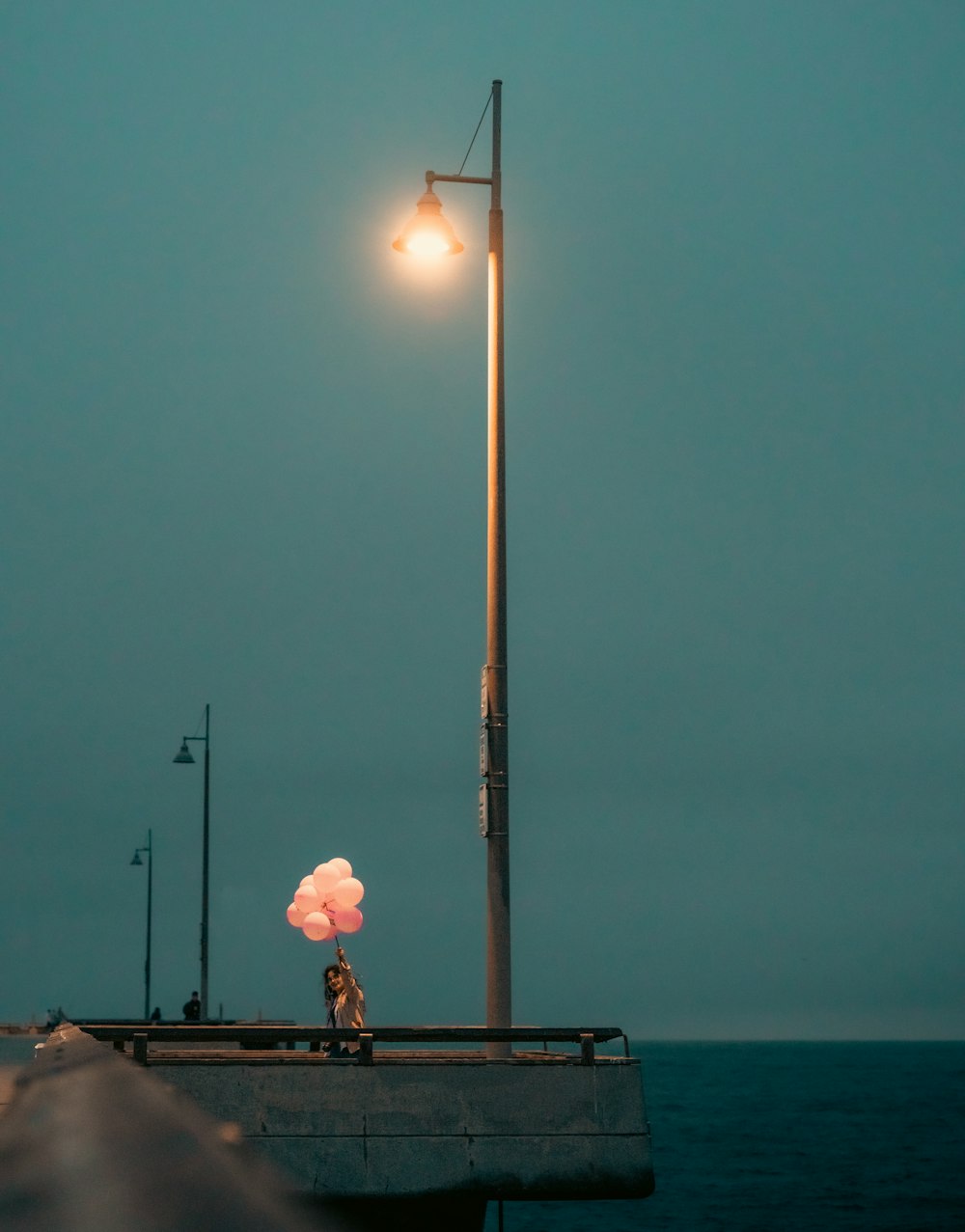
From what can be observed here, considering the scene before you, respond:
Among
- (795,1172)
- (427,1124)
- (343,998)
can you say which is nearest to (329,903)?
(343,998)

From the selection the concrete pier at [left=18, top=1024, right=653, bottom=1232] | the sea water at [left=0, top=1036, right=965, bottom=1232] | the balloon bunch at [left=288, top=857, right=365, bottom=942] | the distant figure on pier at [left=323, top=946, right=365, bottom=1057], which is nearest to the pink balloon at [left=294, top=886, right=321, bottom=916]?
the balloon bunch at [left=288, top=857, right=365, bottom=942]

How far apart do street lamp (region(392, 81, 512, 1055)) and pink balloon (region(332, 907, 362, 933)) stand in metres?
3.02

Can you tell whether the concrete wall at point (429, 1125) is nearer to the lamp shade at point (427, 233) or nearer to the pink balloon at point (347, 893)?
the pink balloon at point (347, 893)

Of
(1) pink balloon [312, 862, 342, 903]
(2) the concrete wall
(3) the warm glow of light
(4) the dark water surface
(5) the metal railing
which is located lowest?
(4) the dark water surface

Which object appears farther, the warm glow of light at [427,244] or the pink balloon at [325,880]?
the pink balloon at [325,880]

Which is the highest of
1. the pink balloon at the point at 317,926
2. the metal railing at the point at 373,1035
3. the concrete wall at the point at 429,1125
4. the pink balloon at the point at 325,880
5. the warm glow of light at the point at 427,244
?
the warm glow of light at the point at 427,244

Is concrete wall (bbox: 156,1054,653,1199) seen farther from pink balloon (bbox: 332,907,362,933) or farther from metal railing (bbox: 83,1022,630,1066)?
pink balloon (bbox: 332,907,362,933)

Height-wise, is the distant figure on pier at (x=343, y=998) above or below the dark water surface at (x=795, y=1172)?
above

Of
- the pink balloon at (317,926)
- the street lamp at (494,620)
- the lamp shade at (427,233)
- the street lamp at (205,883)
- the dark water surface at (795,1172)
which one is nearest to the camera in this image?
the street lamp at (494,620)

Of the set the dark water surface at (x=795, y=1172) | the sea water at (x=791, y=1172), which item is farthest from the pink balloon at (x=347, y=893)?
the dark water surface at (x=795, y=1172)

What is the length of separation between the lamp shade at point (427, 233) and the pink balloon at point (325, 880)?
Result: 6.89 metres

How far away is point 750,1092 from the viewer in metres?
164

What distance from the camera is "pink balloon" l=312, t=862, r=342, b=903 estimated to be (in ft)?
61.0

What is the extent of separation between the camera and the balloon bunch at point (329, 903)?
18516mm
